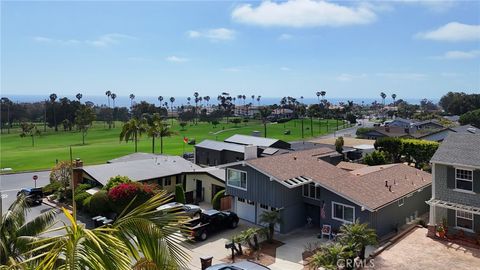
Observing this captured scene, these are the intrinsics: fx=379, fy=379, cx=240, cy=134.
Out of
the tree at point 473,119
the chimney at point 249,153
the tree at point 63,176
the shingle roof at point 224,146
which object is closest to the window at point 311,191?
the chimney at point 249,153

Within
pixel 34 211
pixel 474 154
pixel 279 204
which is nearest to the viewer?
pixel 474 154

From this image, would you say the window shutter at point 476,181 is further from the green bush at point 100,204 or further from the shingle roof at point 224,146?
the shingle roof at point 224,146

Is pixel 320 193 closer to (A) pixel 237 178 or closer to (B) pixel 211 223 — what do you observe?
(A) pixel 237 178

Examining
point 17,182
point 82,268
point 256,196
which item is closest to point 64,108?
point 17,182

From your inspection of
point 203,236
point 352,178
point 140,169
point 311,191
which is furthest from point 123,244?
point 140,169

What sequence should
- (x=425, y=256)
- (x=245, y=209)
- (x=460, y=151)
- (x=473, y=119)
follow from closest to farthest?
(x=425, y=256), (x=460, y=151), (x=245, y=209), (x=473, y=119)

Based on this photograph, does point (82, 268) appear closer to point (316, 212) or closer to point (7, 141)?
point (316, 212)

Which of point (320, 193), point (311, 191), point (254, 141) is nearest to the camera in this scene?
point (320, 193)
